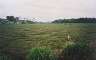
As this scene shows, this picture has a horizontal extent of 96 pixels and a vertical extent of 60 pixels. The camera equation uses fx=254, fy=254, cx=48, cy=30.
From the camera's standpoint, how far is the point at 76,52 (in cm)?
450

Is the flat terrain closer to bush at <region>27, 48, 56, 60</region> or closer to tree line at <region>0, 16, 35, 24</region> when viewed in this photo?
tree line at <region>0, 16, 35, 24</region>

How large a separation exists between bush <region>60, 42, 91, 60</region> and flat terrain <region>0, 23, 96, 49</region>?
0.16 metres

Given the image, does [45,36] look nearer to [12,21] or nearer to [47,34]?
[47,34]

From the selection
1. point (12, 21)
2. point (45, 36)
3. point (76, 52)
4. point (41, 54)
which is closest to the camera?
point (41, 54)

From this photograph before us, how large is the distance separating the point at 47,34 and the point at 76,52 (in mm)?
693

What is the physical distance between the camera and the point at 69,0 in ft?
A: 15.2

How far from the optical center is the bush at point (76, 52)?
14.7 feet

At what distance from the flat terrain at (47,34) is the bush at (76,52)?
0.16m

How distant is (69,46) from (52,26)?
48 centimetres

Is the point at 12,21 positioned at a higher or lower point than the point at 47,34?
higher

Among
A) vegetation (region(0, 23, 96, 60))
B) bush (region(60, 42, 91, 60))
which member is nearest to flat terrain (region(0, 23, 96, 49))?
vegetation (region(0, 23, 96, 60))

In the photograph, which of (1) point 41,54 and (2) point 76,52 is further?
(2) point 76,52

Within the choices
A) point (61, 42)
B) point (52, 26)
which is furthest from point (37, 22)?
point (61, 42)

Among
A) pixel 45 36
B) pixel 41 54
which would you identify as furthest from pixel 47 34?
pixel 41 54
